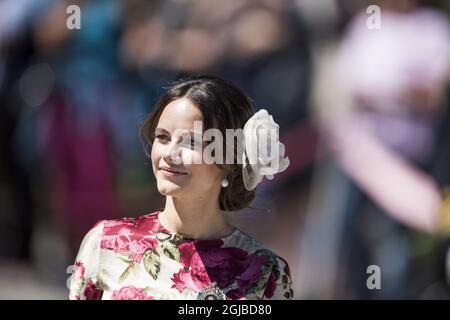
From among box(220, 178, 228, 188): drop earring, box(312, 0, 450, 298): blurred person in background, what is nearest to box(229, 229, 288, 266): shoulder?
box(220, 178, 228, 188): drop earring

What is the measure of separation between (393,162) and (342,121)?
0.27 metres

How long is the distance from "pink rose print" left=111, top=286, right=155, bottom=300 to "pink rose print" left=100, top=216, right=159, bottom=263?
0.07 meters

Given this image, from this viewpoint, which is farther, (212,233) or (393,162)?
(393,162)

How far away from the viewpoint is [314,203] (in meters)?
3.52

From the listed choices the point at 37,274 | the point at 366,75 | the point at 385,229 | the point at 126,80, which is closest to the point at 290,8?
the point at 366,75

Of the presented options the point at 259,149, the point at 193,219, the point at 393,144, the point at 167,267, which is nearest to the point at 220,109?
the point at 259,149

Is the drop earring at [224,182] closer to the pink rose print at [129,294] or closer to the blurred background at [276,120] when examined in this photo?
the pink rose print at [129,294]

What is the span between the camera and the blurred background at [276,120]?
3438mm

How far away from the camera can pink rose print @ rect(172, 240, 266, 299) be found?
1.82 metres

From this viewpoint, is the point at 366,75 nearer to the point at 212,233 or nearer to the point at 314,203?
the point at 314,203

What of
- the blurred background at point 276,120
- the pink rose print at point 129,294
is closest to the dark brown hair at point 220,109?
the pink rose print at point 129,294

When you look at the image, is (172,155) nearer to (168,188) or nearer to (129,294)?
(168,188)

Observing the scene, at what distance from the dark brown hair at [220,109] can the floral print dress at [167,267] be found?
10 cm

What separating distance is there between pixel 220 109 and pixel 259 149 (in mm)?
120
